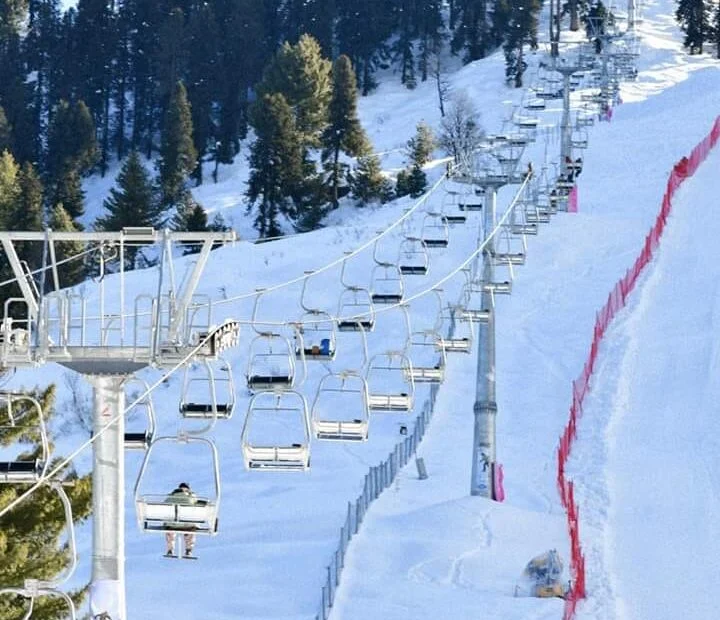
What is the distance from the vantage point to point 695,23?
7981cm

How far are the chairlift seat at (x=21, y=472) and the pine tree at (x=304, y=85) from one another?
167 ft

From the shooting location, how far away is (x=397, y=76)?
279 ft

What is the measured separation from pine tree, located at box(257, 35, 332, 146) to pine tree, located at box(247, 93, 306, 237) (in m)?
3.75

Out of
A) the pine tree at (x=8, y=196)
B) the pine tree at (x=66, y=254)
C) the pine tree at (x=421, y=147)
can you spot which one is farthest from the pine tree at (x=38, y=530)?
the pine tree at (x=421, y=147)

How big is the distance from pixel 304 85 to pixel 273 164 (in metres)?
6.65

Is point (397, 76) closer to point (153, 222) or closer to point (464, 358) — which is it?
point (153, 222)

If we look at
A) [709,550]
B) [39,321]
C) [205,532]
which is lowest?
[709,550]

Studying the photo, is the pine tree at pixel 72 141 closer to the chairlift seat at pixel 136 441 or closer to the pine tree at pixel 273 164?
the pine tree at pixel 273 164

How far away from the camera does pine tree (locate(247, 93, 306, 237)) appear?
57.8 m

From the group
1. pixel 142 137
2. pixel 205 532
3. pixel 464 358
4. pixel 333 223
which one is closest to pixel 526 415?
pixel 464 358

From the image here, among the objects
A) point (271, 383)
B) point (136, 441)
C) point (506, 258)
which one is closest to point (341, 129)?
point (506, 258)

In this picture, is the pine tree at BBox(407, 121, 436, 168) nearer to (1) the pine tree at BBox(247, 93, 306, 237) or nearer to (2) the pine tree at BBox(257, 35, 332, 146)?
(2) the pine tree at BBox(257, 35, 332, 146)

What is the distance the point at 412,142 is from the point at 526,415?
33.9 metres

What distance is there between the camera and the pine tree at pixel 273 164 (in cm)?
5775
